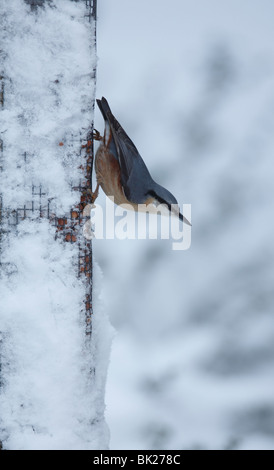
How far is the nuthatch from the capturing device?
209cm

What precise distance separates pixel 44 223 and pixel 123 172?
1.53 ft

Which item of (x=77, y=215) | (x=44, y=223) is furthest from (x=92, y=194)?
(x=44, y=223)

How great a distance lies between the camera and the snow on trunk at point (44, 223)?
6.02 ft

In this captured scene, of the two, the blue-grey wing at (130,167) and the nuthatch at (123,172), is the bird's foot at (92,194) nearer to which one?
the nuthatch at (123,172)

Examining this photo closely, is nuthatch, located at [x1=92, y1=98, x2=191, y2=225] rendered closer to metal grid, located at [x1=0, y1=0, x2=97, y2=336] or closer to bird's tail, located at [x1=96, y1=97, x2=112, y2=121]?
bird's tail, located at [x1=96, y1=97, x2=112, y2=121]

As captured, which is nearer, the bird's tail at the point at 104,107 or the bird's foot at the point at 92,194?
the bird's foot at the point at 92,194

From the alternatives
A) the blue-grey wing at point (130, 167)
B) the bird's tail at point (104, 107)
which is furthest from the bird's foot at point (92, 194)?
the bird's tail at point (104, 107)

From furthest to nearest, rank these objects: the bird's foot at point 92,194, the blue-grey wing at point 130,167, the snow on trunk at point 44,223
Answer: the blue-grey wing at point 130,167, the bird's foot at point 92,194, the snow on trunk at point 44,223

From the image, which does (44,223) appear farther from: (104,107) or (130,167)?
(104,107)

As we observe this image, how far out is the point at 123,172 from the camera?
211cm

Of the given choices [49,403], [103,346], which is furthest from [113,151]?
[49,403]

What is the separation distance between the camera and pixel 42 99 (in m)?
1.85

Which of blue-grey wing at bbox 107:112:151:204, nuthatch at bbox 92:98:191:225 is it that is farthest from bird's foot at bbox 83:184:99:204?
blue-grey wing at bbox 107:112:151:204

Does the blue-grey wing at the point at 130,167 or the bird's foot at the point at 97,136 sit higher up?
the bird's foot at the point at 97,136
